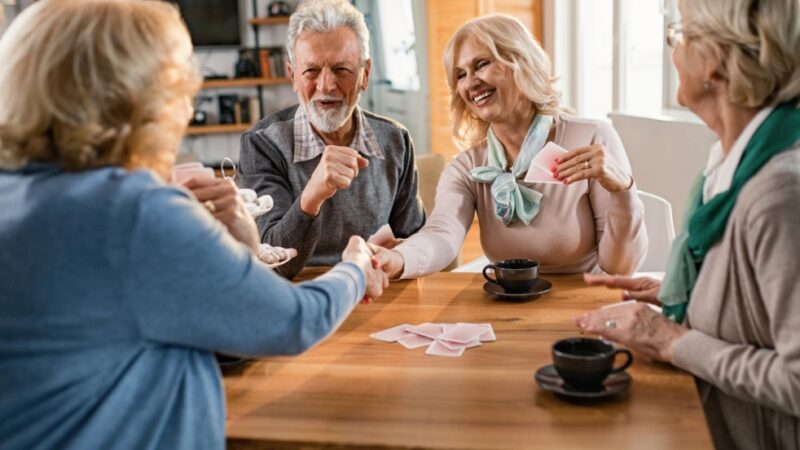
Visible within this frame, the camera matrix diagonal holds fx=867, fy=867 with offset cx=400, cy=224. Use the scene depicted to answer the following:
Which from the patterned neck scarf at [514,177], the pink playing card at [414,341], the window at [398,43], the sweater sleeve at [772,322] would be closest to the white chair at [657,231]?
the patterned neck scarf at [514,177]

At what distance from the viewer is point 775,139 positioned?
1.38 meters

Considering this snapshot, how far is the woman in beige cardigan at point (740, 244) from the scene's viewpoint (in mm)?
1325

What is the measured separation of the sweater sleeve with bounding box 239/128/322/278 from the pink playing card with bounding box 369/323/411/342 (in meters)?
0.62

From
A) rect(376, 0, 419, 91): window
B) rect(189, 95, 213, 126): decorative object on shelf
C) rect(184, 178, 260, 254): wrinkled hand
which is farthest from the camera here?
rect(189, 95, 213, 126): decorative object on shelf

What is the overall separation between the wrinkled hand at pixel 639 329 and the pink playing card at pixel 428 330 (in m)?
0.29

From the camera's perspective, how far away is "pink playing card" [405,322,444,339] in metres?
1.71

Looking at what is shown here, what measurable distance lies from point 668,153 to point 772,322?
2957 mm

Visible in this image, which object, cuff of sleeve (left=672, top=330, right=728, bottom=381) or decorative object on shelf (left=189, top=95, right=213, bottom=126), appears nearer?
cuff of sleeve (left=672, top=330, right=728, bottom=381)

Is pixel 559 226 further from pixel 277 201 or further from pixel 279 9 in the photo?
pixel 279 9

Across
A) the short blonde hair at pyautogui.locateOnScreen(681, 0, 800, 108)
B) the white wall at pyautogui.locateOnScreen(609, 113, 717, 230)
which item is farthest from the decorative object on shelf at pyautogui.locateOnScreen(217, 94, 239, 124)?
the short blonde hair at pyautogui.locateOnScreen(681, 0, 800, 108)

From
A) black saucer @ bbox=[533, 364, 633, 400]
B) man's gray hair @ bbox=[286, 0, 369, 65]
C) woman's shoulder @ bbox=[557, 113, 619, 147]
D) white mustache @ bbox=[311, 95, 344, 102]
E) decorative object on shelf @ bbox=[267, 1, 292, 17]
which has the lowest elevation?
black saucer @ bbox=[533, 364, 633, 400]

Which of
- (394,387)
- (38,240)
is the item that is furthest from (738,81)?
(38,240)

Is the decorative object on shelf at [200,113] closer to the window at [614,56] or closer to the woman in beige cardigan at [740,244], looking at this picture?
the window at [614,56]

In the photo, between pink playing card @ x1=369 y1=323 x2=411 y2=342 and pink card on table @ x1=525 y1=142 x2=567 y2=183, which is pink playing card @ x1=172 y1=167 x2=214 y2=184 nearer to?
A: pink playing card @ x1=369 y1=323 x2=411 y2=342
